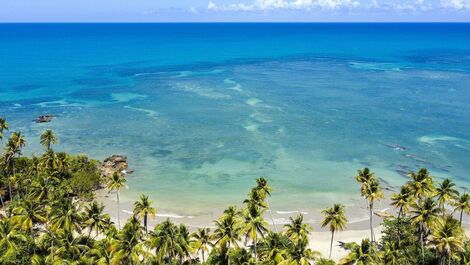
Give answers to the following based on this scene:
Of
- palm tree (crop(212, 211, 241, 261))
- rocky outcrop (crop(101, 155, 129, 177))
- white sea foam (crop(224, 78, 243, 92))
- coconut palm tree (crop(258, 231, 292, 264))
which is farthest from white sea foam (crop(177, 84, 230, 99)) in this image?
palm tree (crop(212, 211, 241, 261))

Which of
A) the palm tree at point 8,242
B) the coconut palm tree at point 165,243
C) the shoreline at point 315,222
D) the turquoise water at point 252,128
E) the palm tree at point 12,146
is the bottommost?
the palm tree at point 8,242

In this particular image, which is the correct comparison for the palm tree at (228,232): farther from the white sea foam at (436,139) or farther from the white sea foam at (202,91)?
the white sea foam at (202,91)

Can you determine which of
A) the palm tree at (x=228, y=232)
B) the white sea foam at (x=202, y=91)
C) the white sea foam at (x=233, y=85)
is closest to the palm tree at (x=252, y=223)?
the palm tree at (x=228, y=232)

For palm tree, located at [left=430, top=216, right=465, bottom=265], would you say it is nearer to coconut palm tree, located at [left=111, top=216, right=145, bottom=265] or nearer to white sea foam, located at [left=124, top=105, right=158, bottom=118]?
coconut palm tree, located at [left=111, top=216, right=145, bottom=265]

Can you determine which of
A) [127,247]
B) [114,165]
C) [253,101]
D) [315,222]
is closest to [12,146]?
[114,165]

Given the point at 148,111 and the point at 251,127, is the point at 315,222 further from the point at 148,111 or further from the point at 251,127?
the point at 148,111
